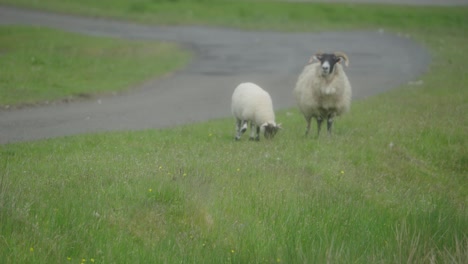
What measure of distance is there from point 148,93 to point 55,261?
14725 millimetres

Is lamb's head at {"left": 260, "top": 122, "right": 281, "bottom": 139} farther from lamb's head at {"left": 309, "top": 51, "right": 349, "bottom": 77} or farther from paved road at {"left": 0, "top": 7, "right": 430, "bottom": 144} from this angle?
paved road at {"left": 0, "top": 7, "right": 430, "bottom": 144}

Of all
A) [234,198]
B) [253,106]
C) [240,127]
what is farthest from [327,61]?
[234,198]

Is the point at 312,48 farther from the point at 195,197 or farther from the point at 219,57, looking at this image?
the point at 195,197

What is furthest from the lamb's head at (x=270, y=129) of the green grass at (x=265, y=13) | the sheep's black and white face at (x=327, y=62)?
the green grass at (x=265, y=13)

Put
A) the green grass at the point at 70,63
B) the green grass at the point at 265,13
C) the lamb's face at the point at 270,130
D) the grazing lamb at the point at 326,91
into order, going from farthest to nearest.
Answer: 1. the green grass at the point at 265,13
2. the green grass at the point at 70,63
3. the grazing lamb at the point at 326,91
4. the lamb's face at the point at 270,130

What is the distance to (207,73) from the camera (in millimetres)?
26875

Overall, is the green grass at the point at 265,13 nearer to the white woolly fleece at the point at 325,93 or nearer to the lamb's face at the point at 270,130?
the white woolly fleece at the point at 325,93

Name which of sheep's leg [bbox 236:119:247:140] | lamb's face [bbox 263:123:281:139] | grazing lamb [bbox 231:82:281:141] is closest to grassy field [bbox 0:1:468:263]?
lamb's face [bbox 263:123:281:139]

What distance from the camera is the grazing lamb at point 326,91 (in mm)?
16766

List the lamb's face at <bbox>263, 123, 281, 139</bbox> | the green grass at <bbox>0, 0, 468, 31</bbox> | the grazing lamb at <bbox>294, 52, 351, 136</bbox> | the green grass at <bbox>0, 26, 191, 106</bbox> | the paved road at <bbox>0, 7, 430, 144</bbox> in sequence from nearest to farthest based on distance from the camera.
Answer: the lamb's face at <bbox>263, 123, 281, 139</bbox>
the grazing lamb at <bbox>294, 52, 351, 136</bbox>
the paved road at <bbox>0, 7, 430, 144</bbox>
the green grass at <bbox>0, 26, 191, 106</bbox>
the green grass at <bbox>0, 0, 468, 31</bbox>

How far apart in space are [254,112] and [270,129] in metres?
0.70

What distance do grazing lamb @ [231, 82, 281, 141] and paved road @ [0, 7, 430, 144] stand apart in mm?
1974

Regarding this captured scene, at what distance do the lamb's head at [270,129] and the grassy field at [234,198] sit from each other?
156 mm

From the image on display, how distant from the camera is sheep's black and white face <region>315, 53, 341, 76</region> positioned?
16.4 meters
